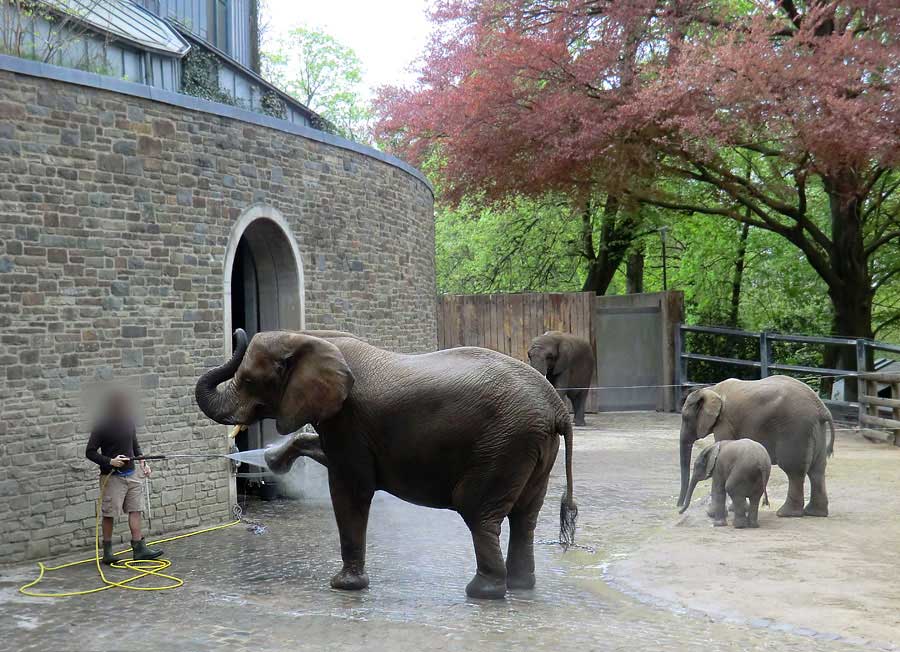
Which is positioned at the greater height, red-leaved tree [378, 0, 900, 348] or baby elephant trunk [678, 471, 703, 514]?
red-leaved tree [378, 0, 900, 348]

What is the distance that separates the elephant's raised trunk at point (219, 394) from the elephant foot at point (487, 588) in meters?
2.24

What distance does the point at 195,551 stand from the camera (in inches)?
389

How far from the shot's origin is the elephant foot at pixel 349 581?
7914 mm

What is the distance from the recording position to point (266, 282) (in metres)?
12.9

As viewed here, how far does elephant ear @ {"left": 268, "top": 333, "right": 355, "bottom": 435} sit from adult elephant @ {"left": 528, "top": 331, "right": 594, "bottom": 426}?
11775 millimetres

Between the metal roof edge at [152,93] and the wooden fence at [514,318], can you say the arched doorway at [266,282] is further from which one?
the wooden fence at [514,318]

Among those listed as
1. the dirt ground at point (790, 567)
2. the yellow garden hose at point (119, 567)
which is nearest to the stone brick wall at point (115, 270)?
the yellow garden hose at point (119, 567)

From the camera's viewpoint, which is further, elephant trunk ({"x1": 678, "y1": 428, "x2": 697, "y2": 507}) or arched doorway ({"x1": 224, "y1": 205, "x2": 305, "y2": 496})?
arched doorway ({"x1": 224, "y1": 205, "x2": 305, "y2": 496})

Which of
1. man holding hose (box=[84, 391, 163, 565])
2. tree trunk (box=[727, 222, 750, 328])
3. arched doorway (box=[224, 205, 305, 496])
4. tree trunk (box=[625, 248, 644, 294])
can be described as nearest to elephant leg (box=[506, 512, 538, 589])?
man holding hose (box=[84, 391, 163, 565])

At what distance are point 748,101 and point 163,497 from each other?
1098 centimetres

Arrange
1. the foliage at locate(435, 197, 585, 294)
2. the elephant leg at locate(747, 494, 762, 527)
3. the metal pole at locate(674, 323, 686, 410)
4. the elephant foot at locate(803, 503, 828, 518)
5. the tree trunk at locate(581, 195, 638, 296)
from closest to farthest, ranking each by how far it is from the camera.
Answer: the elephant leg at locate(747, 494, 762, 527)
the elephant foot at locate(803, 503, 828, 518)
the metal pole at locate(674, 323, 686, 410)
the tree trunk at locate(581, 195, 638, 296)
the foliage at locate(435, 197, 585, 294)

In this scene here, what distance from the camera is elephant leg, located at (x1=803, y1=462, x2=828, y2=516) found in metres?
10.5

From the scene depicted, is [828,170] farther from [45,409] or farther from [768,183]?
[45,409]

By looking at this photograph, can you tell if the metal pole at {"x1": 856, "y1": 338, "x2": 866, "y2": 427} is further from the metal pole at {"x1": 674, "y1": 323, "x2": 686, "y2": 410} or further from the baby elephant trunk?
the baby elephant trunk
